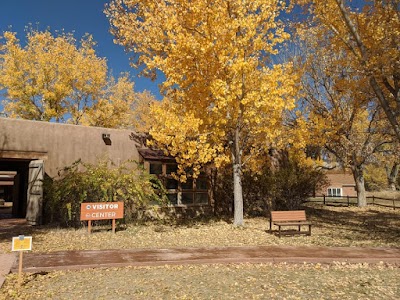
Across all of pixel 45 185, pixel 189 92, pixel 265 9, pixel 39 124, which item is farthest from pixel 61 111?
pixel 265 9

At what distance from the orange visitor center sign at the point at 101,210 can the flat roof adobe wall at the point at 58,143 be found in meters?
3.50

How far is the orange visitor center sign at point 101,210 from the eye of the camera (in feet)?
34.1

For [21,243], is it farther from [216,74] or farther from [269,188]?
[269,188]

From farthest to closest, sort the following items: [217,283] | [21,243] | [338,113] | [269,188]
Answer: [338,113], [269,188], [217,283], [21,243]

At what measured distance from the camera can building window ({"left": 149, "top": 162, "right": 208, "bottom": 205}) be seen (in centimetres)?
1444

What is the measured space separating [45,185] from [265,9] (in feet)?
31.3

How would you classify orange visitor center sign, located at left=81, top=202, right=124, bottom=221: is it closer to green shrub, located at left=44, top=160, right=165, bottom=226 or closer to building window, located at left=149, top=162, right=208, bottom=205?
green shrub, located at left=44, top=160, right=165, bottom=226

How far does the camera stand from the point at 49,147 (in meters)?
13.0

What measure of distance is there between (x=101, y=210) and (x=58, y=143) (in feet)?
13.5

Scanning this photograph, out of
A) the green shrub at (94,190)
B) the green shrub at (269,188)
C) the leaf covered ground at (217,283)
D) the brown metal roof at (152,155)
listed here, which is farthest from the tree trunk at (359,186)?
the leaf covered ground at (217,283)

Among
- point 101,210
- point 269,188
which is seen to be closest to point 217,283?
point 101,210

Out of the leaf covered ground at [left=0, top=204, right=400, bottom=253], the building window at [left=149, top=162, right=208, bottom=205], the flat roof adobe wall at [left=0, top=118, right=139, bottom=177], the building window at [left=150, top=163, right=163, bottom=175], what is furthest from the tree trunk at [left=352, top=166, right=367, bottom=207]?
the flat roof adobe wall at [left=0, top=118, right=139, bottom=177]

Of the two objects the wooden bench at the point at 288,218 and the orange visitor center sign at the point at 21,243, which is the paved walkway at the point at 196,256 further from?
the wooden bench at the point at 288,218

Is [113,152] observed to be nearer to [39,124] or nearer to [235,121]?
[39,124]
